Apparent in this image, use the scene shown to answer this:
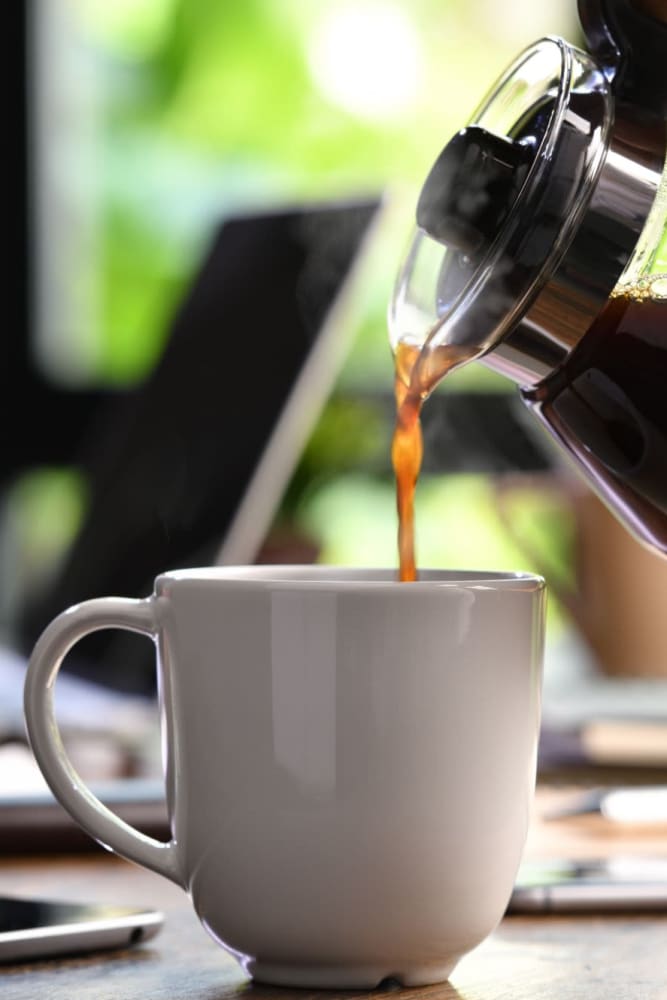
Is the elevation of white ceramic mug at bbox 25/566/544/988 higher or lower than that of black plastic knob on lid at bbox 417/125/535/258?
lower

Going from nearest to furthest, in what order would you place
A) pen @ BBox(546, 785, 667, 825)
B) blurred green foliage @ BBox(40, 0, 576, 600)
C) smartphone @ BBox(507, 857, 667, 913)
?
1. smartphone @ BBox(507, 857, 667, 913)
2. pen @ BBox(546, 785, 667, 825)
3. blurred green foliage @ BBox(40, 0, 576, 600)

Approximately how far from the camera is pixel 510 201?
1.70ft

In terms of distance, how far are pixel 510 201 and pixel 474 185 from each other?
0.04ft

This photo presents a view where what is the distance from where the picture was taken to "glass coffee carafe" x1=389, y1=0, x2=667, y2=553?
52 centimetres

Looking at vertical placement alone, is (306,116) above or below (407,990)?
above

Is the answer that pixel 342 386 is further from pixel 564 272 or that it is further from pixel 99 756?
pixel 564 272

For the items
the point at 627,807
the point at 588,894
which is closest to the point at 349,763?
the point at 588,894

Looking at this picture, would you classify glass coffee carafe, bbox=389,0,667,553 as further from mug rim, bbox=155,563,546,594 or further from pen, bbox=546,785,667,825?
pen, bbox=546,785,667,825

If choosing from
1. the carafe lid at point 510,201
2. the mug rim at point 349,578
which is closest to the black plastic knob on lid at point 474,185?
the carafe lid at point 510,201

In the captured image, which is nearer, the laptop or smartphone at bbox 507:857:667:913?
smartphone at bbox 507:857:667:913

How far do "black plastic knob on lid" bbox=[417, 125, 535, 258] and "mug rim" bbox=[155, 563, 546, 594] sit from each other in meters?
0.12

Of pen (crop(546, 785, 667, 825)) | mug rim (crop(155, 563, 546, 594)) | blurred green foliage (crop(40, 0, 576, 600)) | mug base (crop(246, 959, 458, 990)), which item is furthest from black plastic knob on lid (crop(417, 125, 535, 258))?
blurred green foliage (crop(40, 0, 576, 600))

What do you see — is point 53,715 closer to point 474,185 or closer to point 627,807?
point 474,185

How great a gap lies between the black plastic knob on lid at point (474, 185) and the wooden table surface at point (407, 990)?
0.83 feet
